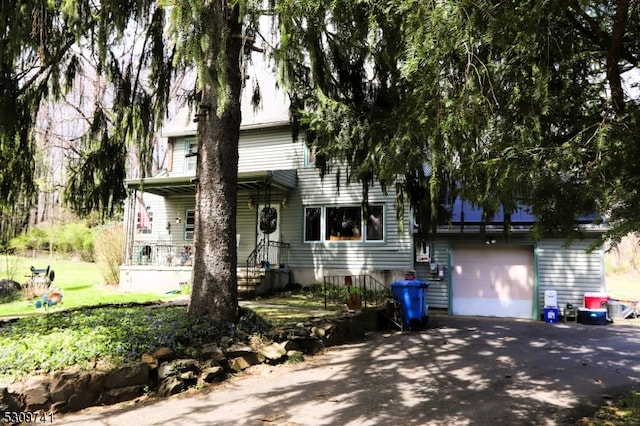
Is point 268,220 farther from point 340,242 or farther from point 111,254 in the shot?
point 111,254

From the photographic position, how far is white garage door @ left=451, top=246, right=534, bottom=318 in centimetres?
1245

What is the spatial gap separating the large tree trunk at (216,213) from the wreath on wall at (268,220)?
307 inches

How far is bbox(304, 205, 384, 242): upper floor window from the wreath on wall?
1.12 meters

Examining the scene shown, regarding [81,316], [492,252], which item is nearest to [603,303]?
[492,252]

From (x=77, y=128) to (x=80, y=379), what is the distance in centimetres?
1860

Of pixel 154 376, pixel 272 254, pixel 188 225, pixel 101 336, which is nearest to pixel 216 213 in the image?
pixel 101 336

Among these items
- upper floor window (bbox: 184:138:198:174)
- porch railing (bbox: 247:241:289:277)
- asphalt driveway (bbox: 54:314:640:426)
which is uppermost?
upper floor window (bbox: 184:138:198:174)

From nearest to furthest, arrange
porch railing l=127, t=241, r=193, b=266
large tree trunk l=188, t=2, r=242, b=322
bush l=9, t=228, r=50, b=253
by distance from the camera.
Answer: large tree trunk l=188, t=2, r=242, b=322
porch railing l=127, t=241, r=193, b=266
bush l=9, t=228, r=50, b=253

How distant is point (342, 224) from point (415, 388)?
912 centimetres

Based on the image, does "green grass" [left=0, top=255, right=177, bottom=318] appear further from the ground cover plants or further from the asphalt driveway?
the asphalt driveway

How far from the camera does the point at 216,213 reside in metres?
6.23

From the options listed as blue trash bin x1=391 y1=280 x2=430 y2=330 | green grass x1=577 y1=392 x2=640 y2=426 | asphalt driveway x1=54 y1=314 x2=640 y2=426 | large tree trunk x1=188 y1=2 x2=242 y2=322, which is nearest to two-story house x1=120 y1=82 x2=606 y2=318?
blue trash bin x1=391 y1=280 x2=430 y2=330

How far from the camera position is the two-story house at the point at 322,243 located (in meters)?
12.2

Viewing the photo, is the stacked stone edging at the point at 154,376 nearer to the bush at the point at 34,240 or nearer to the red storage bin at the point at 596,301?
the red storage bin at the point at 596,301
